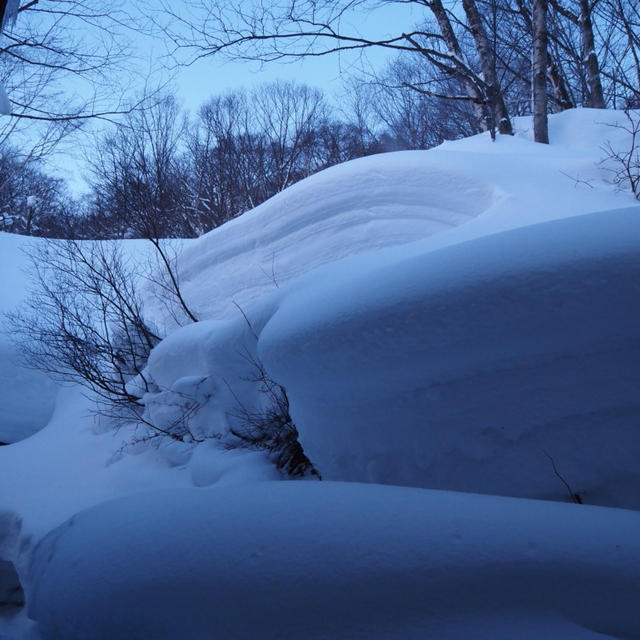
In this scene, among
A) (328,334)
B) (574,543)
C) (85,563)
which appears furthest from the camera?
(328,334)

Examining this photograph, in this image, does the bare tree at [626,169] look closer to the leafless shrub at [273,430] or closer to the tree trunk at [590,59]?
the leafless shrub at [273,430]

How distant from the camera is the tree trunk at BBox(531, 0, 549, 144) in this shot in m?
6.31

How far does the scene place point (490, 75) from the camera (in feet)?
23.3

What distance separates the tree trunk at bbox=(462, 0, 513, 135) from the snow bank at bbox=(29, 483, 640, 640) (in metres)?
6.91

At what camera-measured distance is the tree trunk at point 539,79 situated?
248 inches

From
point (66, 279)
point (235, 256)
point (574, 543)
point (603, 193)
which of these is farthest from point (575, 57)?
point (574, 543)

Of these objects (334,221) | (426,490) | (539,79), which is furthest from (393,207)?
(426,490)

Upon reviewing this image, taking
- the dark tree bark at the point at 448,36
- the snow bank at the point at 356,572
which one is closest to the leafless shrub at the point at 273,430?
the snow bank at the point at 356,572

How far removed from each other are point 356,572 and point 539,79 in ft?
23.2

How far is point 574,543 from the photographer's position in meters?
1.16

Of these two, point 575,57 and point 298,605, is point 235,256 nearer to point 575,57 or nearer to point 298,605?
point 298,605

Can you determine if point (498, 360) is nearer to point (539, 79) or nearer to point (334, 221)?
point (334, 221)

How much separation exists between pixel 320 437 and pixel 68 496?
2455 millimetres

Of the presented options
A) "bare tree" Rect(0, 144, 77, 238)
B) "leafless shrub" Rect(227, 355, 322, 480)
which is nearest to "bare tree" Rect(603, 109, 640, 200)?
"leafless shrub" Rect(227, 355, 322, 480)
